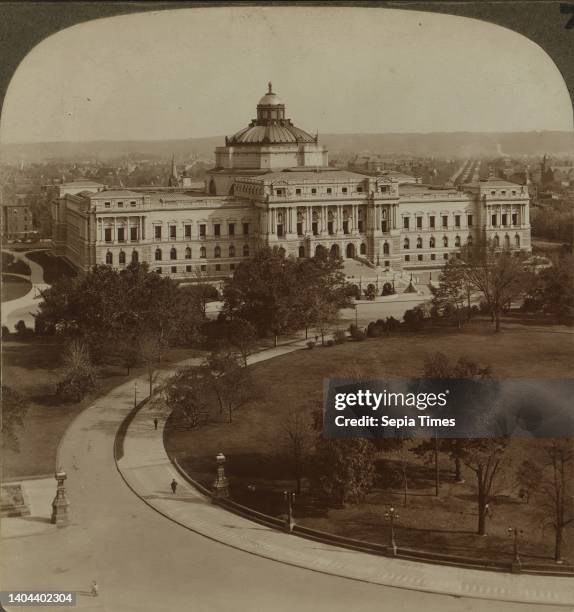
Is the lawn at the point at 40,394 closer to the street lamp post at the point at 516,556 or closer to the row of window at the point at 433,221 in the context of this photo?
the row of window at the point at 433,221

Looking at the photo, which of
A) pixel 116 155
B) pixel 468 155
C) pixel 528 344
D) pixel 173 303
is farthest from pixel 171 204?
pixel 528 344

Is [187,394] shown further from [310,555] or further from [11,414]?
[310,555]

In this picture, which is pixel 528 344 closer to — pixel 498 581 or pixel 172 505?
pixel 498 581

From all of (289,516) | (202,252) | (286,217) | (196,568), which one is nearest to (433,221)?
(286,217)

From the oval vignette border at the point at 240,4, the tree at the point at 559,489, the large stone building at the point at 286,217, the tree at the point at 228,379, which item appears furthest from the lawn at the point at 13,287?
the tree at the point at 559,489

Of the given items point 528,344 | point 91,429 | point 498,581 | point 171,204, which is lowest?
point 498,581

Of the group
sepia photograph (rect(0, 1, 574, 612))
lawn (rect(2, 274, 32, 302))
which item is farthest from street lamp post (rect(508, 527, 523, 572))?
lawn (rect(2, 274, 32, 302))
